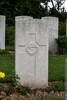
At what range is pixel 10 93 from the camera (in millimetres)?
5637

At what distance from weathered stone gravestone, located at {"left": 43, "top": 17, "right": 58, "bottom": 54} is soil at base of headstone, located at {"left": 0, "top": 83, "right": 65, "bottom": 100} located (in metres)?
8.54

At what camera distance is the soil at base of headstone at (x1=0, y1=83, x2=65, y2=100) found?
5.41 m

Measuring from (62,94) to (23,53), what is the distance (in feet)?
3.96

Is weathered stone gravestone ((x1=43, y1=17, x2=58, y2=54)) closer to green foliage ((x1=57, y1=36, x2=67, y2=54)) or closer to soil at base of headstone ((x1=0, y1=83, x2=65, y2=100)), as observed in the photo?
green foliage ((x1=57, y1=36, x2=67, y2=54))

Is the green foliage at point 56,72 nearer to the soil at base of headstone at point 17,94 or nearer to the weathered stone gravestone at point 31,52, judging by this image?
the weathered stone gravestone at point 31,52

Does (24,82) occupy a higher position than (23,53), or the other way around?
(23,53)

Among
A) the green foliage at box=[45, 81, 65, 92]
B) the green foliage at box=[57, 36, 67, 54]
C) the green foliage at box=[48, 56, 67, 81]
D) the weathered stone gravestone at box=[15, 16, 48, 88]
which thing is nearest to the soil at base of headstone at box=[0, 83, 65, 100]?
the green foliage at box=[45, 81, 65, 92]

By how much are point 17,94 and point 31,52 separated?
1.00m

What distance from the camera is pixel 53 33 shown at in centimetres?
1470

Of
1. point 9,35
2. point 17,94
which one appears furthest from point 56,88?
point 9,35

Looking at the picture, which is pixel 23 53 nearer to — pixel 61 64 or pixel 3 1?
pixel 61 64

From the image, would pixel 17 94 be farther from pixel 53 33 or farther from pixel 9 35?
pixel 9 35

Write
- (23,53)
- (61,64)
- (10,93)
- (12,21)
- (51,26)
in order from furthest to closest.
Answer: (12,21) < (51,26) < (61,64) < (23,53) < (10,93)

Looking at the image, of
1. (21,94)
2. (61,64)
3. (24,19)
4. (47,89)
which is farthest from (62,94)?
(61,64)
